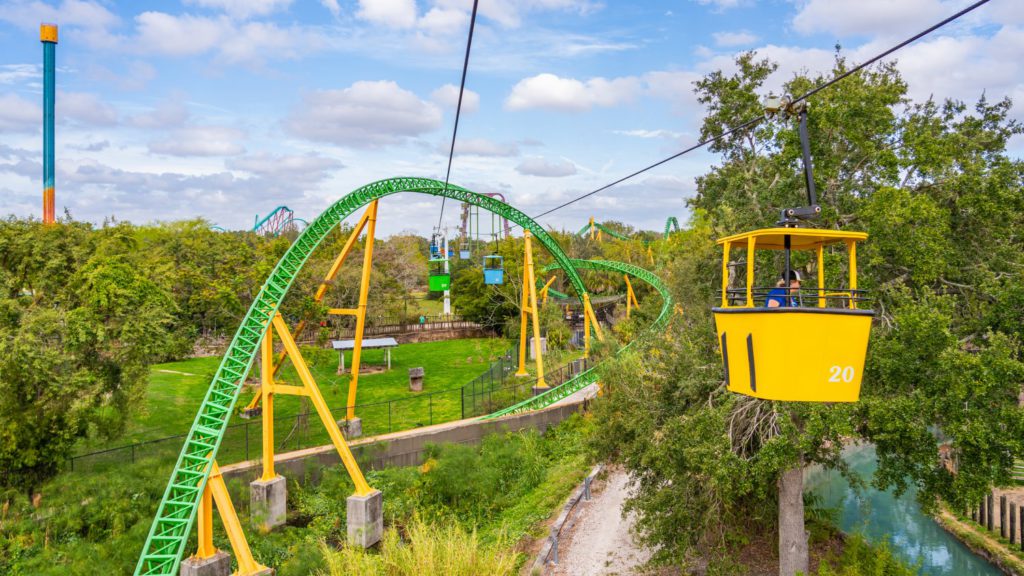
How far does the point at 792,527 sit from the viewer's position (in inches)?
453

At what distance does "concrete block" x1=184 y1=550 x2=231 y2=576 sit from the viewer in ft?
39.8

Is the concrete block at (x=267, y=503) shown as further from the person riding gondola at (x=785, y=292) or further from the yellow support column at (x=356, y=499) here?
the person riding gondola at (x=785, y=292)

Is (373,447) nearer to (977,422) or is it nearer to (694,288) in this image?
(694,288)

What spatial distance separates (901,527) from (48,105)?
4203 centimetres

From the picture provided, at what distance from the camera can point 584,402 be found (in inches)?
1024

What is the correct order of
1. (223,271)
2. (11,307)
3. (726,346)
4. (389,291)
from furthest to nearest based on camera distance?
1. (389,291)
2. (223,271)
3. (11,307)
4. (726,346)

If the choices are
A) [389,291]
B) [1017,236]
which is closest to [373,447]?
[1017,236]

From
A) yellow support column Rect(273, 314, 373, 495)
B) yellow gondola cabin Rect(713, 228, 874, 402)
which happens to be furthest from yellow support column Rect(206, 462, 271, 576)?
yellow gondola cabin Rect(713, 228, 874, 402)

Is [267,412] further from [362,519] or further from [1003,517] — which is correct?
[1003,517]

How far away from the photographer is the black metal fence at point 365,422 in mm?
16422

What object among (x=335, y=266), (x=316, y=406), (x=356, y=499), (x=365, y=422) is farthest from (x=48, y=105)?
(x=356, y=499)

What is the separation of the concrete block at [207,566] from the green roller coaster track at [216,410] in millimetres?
676

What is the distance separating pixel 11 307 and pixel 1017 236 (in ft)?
67.0

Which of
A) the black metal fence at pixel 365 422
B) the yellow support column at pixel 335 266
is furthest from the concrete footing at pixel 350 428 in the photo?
the yellow support column at pixel 335 266
